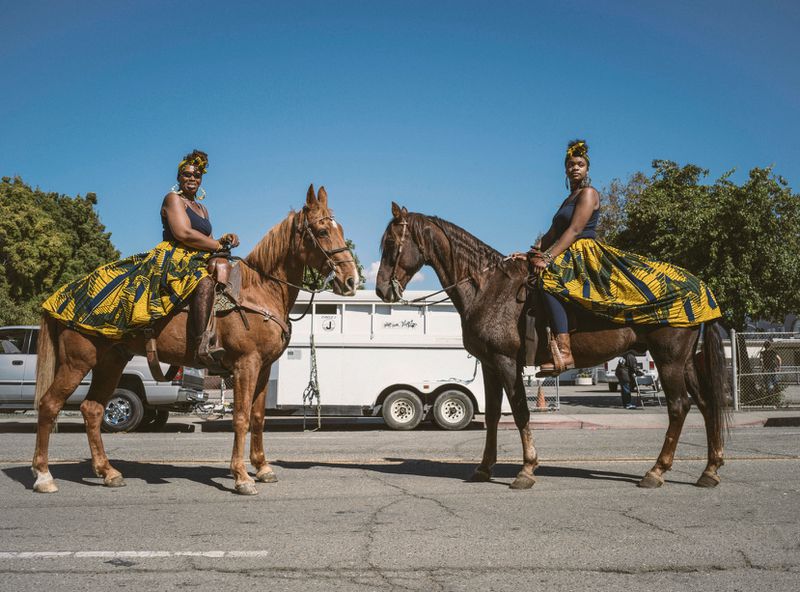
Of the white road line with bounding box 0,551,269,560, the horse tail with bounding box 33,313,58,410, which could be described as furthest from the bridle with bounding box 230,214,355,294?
the white road line with bounding box 0,551,269,560

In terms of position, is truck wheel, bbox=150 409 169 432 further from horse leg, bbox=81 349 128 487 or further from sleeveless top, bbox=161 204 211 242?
sleeveless top, bbox=161 204 211 242

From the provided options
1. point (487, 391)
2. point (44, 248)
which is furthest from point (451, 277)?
point (44, 248)

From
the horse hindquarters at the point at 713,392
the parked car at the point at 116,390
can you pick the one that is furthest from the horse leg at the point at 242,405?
the parked car at the point at 116,390

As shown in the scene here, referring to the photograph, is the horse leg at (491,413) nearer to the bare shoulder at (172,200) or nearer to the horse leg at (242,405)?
the horse leg at (242,405)

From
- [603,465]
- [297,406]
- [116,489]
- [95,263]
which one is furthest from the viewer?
[95,263]

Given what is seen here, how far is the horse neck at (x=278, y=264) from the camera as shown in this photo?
6.89 meters

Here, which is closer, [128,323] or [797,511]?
[797,511]

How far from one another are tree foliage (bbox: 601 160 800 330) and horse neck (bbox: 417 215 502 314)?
17.7 metres

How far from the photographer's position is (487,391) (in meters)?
7.00

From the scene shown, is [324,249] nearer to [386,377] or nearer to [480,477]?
[480,477]

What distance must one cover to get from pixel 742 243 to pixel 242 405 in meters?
20.9

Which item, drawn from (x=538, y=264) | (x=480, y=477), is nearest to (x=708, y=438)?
(x=480, y=477)

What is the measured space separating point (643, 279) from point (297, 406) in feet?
35.7

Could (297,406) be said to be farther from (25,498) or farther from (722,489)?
(722,489)
